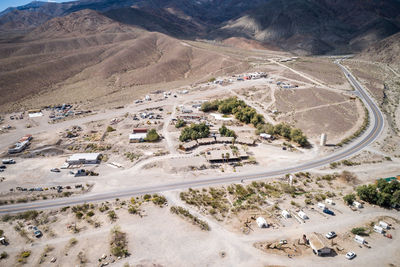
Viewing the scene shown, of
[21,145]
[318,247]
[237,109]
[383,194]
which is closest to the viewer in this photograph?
[318,247]

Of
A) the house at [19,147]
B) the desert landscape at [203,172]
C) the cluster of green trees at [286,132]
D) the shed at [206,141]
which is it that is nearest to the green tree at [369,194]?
the desert landscape at [203,172]

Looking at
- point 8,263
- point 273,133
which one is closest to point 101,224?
point 8,263

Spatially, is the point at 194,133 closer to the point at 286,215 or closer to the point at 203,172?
the point at 203,172

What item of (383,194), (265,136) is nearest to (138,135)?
(265,136)

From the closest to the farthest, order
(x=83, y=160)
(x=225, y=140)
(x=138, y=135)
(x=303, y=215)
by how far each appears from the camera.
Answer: (x=303, y=215), (x=83, y=160), (x=225, y=140), (x=138, y=135)

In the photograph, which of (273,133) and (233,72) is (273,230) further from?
(233,72)

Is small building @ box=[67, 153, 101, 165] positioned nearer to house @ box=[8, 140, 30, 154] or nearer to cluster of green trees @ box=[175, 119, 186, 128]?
house @ box=[8, 140, 30, 154]

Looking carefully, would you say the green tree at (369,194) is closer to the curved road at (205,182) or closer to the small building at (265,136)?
the curved road at (205,182)
